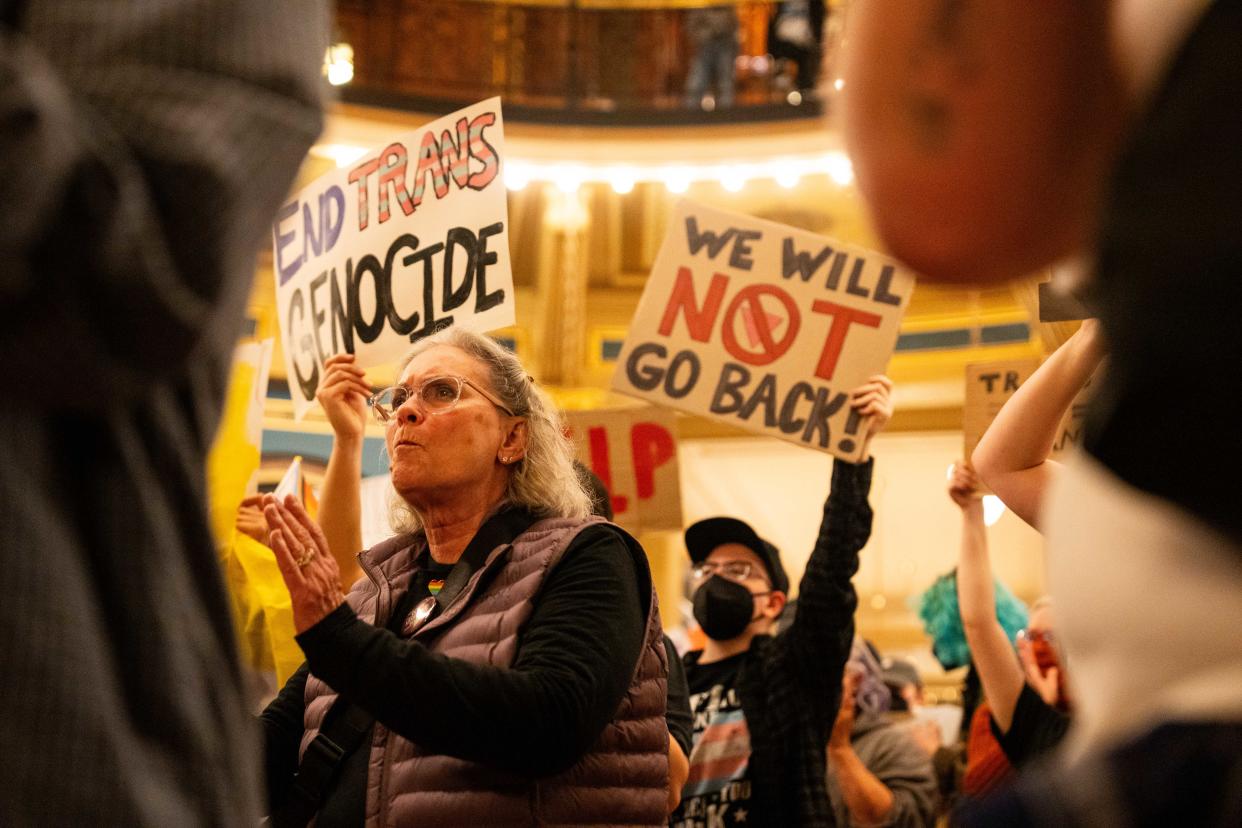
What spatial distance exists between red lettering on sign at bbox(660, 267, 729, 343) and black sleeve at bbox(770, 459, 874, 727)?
2.16 ft

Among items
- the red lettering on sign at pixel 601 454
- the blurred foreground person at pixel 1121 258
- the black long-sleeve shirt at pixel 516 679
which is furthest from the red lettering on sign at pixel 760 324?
the blurred foreground person at pixel 1121 258

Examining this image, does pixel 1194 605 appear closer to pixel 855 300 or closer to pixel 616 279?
pixel 855 300

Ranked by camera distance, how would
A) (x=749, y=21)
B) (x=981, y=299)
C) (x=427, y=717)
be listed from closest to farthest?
(x=427, y=717) < (x=981, y=299) < (x=749, y=21)

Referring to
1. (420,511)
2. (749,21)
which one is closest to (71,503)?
(420,511)

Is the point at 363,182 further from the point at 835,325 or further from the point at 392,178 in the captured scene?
the point at 835,325

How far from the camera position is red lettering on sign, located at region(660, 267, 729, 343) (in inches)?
152

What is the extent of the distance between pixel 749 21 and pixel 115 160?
1277cm

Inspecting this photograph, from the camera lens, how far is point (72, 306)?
0.77 meters

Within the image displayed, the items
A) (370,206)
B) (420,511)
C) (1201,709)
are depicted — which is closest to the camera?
(1201,709)

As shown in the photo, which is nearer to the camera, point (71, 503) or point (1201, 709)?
point (1201, 709)

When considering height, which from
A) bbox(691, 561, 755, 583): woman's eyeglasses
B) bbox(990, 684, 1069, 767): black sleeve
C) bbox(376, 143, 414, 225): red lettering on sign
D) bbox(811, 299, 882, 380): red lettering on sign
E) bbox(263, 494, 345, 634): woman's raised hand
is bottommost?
bbox(990, 684, 1069, 767): black sleeve

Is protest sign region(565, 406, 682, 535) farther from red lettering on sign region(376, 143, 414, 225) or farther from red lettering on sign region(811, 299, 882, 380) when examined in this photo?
red lettering on sign region(376, 143, 414, 225)

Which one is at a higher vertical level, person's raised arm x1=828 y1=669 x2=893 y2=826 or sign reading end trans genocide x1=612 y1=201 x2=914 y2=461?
sign reading end trans genocide x1=612 y1=201 x2=914 y2=461

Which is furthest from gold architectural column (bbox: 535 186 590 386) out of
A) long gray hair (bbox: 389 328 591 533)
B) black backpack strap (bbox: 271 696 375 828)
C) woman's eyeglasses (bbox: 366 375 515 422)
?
black backpack strap (bbox: 271 696 375 828)
